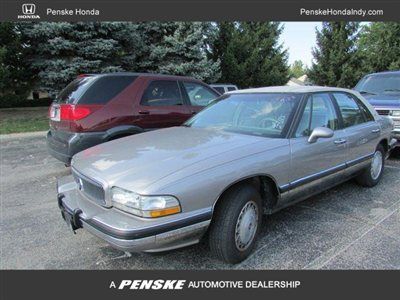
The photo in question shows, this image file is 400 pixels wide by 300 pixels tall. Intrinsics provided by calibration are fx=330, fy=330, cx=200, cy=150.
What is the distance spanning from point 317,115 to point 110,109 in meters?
3.01

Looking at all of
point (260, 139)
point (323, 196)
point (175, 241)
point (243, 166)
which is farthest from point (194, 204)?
point (323, 196)

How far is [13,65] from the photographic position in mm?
13945

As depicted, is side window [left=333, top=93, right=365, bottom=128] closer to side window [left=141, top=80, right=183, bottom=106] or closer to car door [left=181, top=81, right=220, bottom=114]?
car door [left=181, top=81, right=220, bottom=114]

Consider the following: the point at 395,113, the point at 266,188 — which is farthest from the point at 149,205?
the point at 395,113

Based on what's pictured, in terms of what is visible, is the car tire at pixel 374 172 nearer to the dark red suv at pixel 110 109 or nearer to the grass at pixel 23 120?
the dark red suv at pixel 110 109

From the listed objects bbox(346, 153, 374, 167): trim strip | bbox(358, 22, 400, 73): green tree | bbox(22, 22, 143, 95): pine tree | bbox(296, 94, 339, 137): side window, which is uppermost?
bbox(358, 22, 400, 73): green tree

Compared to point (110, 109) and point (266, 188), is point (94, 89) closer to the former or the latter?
point (110, 109)

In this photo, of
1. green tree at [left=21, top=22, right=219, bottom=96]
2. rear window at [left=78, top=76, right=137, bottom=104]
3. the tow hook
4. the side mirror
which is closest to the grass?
green tree at [left=21, top=22, right=219, bottom=96]

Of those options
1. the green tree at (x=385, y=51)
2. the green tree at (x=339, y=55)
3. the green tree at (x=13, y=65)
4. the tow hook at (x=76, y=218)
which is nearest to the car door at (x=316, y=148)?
the tow hook at (x=76, y=218)

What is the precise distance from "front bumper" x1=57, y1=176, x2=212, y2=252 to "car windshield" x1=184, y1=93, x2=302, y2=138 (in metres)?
1.32

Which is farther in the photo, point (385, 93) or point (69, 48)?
point (69, 48)

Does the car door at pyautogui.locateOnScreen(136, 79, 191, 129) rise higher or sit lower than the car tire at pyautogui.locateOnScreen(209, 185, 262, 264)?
higher

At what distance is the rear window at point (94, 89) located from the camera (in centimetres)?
496

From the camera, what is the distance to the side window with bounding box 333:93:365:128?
14.1 ft
